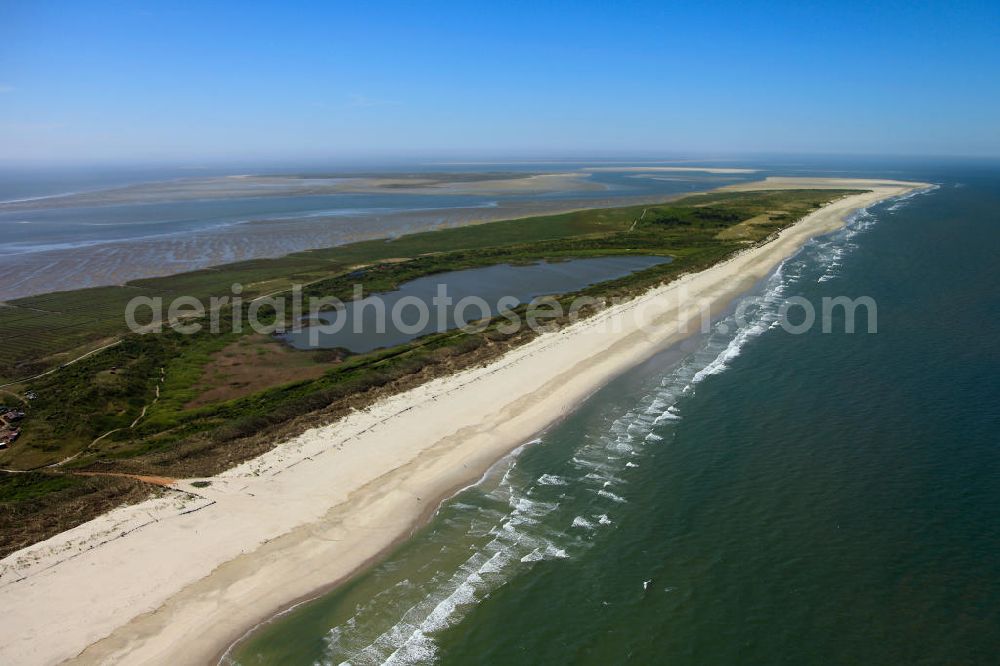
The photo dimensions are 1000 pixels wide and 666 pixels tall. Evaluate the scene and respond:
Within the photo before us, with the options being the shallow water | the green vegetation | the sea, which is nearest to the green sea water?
the sea

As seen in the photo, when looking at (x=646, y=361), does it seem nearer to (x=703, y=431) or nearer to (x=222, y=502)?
(x=703, y=431)

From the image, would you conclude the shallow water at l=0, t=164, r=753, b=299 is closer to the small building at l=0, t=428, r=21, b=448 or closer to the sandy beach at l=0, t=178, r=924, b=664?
the small building at l=0, t=428, r=21, b=448

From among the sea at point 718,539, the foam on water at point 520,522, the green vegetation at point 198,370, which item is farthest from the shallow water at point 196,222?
the sea at point 718,539

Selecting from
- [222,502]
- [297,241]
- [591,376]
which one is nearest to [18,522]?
[222,502]

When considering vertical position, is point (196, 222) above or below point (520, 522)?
above

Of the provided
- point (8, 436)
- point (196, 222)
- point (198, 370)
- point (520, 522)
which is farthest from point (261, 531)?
point (196, 222)

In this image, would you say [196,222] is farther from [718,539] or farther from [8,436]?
[718,539]
